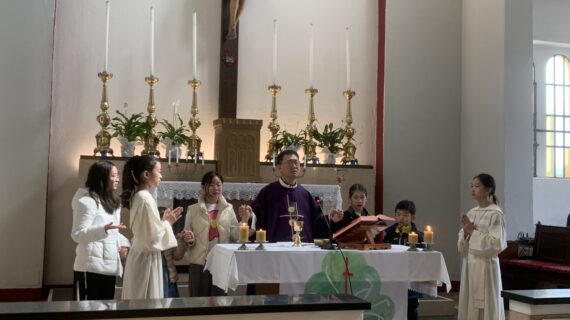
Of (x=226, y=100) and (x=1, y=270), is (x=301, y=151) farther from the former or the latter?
(x=1, y=270)

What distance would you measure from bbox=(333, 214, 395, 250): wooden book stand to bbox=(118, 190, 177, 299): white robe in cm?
118

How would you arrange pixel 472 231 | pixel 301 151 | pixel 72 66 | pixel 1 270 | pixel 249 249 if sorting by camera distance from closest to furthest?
pixel 249 249
pixel 472 231
pixel 1 270
pixel 72 66
pixel 301 151

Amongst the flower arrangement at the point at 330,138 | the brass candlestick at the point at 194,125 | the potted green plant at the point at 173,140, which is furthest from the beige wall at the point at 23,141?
the flower arrangement at the point at 330,138

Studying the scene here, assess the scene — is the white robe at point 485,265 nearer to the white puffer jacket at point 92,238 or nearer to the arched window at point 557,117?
the white puffer jacket at point 92,238

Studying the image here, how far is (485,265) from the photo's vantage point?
224 inches

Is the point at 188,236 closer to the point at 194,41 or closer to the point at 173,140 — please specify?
the point at 173,140

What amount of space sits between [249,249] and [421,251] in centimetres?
121

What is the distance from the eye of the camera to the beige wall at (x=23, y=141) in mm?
7305

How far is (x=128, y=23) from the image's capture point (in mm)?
8258

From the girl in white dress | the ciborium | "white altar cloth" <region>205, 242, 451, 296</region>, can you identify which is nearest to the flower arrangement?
the ciborium

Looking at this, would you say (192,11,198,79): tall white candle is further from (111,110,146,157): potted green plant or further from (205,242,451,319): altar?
(205,242,451,319): altar

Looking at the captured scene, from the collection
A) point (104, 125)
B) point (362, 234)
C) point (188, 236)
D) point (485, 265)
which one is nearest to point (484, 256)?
point (485, 265)

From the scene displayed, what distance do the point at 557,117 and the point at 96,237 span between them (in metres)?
8.53


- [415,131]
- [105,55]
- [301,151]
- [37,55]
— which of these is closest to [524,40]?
[415,131]
